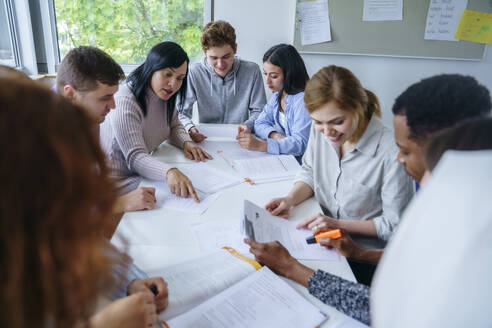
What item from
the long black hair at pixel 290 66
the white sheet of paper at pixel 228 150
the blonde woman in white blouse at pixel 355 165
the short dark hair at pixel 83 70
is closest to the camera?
the blonde woman in white blouse at pixel 355 165

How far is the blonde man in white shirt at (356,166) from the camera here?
4.11 ft

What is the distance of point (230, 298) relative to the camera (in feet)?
2.76

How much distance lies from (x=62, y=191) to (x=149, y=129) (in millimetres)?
1541

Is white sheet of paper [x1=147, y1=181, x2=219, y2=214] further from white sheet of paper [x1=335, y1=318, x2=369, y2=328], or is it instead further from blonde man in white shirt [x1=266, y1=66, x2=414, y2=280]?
white sheet of paper [x1=335, y1=318, x2=369, y2=328]

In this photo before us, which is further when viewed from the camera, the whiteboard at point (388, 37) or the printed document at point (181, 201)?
the whiteboard at point (388, 37)

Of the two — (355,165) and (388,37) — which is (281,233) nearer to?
(355,165)

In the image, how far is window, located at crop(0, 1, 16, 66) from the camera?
8.29 ft

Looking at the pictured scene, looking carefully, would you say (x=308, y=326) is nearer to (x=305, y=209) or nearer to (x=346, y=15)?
(x=305, y=209)

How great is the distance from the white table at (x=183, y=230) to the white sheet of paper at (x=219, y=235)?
0.03 m

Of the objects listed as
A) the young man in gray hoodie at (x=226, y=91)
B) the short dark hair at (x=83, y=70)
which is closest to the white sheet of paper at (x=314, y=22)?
the young man in gray hoodie at (x=226, y=91)

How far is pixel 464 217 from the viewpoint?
0.39 metres

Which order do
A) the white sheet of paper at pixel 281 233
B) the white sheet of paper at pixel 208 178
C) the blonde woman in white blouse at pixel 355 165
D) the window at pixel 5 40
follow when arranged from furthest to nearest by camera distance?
1. the window at pixel 5 40
2. the white sheet of paper at pixel 208 178
3. the blonde woman in white blouse at pixel 355 165
4. the white sheet of paper at pixel 281 233

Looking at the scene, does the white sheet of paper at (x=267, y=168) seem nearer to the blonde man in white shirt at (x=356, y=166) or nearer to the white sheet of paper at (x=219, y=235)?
the blonde man in white shirt at (x=356, y=166)

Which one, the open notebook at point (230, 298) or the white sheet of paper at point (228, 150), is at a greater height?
the open notebook at point (230, 298)
